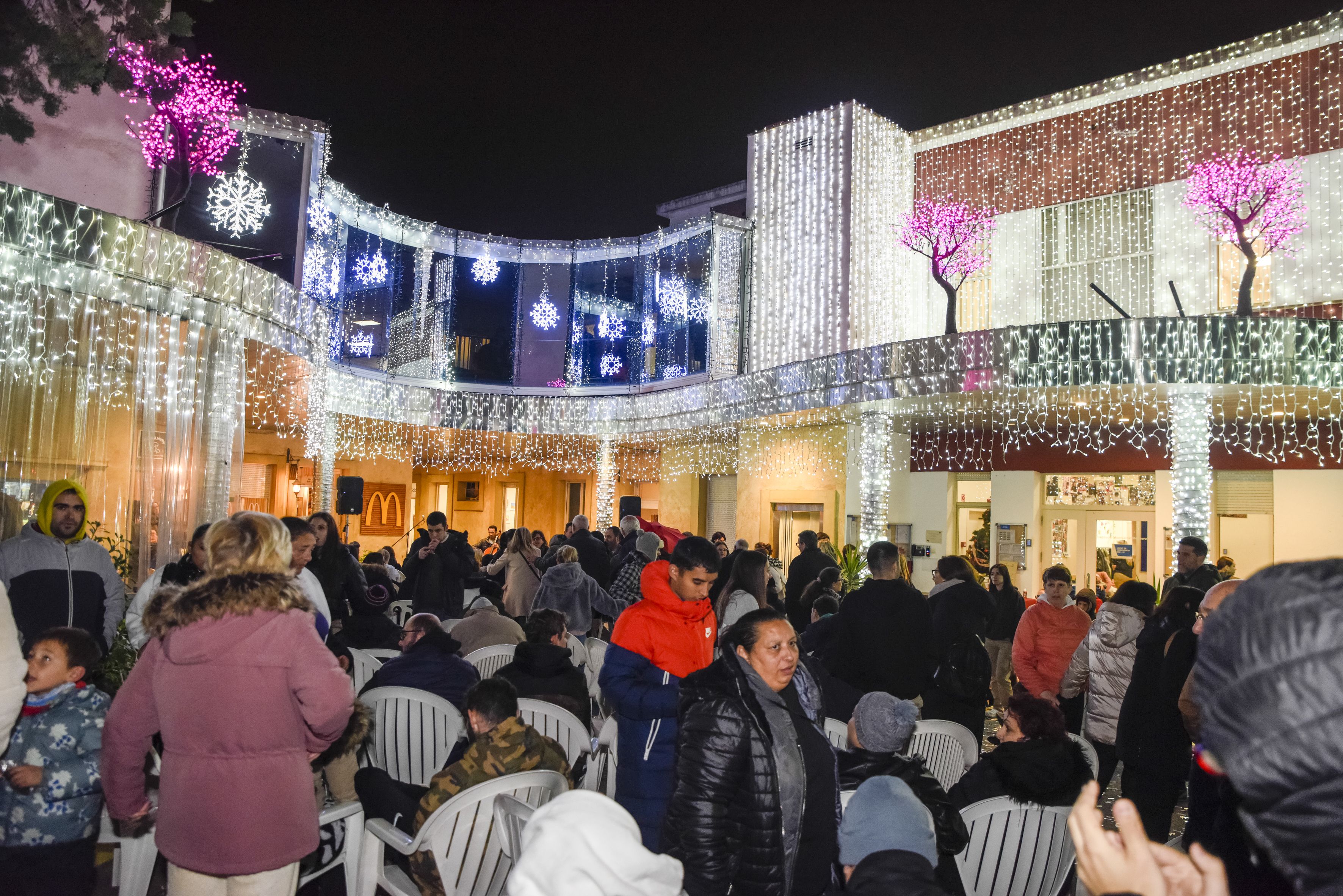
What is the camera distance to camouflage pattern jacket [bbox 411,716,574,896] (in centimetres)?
324

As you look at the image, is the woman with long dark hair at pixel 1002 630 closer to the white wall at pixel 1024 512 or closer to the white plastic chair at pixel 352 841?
the white plastic chair at pixel 352 841

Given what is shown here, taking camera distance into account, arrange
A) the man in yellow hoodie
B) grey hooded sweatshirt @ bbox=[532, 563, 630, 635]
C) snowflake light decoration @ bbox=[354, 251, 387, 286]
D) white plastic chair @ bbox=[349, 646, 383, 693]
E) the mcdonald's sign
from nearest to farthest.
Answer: the man in yellow hoodie, white plastic chair @ bbox=[349, 646, 383, 693], grey hooded sweatshirt @ bbox=[532, 563, 630, 635], snowflake light decoration @ bbox=[354, 251, 387, 286], the mcdonald's sign

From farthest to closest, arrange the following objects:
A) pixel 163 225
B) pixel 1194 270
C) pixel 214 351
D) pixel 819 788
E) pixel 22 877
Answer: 1. pixel 1194 270
2. pixel 163 225
3. pixel 214 351
4. pixel 22 877
5. pixel 819 788

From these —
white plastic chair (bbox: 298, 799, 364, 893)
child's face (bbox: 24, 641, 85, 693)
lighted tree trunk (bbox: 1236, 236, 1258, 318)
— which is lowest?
white plastic chair (bbox: 298, 799, 364, 893)

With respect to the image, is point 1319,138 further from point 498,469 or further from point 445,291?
point 498,469

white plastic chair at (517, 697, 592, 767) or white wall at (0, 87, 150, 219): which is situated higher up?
white wall at (0, 87, 150, 219)

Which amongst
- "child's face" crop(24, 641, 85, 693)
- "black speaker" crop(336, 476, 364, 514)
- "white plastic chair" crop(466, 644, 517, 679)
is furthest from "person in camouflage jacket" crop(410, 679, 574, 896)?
"black speaker" crop(336, 476, 364, 514)

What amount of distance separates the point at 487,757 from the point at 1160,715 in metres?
3.19

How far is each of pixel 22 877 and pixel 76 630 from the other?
79cm

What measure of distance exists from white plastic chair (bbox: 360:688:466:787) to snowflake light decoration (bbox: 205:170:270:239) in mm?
11557

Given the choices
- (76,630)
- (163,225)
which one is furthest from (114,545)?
(76,630)

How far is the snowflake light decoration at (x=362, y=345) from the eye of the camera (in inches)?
798

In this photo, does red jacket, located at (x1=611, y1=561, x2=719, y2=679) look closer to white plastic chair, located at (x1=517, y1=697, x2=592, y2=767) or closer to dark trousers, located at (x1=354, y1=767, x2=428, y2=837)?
dark trousers, located at (x1=354, y1=767, x2=428, y2=837)

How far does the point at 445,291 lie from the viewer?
71.8 feet
